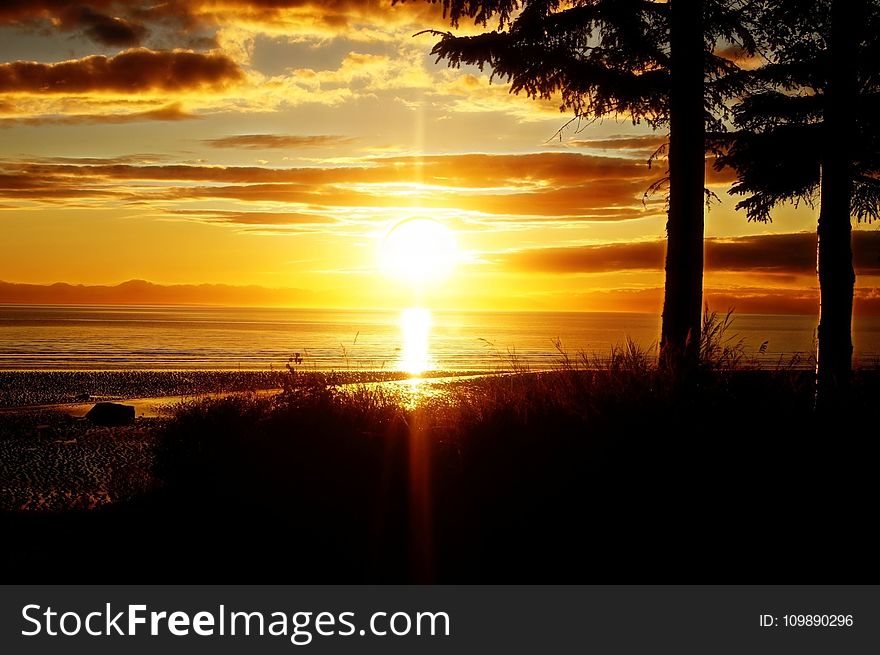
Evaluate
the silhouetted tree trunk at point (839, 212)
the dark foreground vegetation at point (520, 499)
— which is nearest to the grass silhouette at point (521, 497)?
the dark foreground vegetation at point (520, 499)

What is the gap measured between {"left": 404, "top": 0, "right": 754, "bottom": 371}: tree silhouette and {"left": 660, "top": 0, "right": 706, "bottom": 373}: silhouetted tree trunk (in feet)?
0.05

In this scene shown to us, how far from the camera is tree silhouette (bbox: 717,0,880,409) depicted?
10758mm

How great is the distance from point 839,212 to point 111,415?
2141 centimetres

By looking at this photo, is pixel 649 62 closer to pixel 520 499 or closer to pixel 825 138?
pixel 825 138

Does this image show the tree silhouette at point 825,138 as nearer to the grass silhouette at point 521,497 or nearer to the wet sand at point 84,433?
the grass silhouette at point 521,497

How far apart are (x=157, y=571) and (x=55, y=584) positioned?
835 mm

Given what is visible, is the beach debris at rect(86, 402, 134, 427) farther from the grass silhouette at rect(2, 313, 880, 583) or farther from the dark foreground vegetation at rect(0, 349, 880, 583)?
the grass silhouette at rect(2, 313, 880, 583)

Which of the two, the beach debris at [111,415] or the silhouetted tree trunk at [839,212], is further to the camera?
the beach debris at [111,415]

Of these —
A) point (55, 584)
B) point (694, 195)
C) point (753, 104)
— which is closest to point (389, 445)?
point (55, 584)

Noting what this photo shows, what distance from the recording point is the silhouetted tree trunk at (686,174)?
12664 mm

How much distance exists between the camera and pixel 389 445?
8875mm

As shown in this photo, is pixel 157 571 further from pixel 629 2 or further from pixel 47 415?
pixel 47 415

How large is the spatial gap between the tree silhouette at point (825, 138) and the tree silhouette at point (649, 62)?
1.61 metres

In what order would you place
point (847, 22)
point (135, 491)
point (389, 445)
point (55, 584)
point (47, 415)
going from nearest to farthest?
point (55, 584), point (389, 445), point (135, 491), point (847, 22), point (47, 415)
